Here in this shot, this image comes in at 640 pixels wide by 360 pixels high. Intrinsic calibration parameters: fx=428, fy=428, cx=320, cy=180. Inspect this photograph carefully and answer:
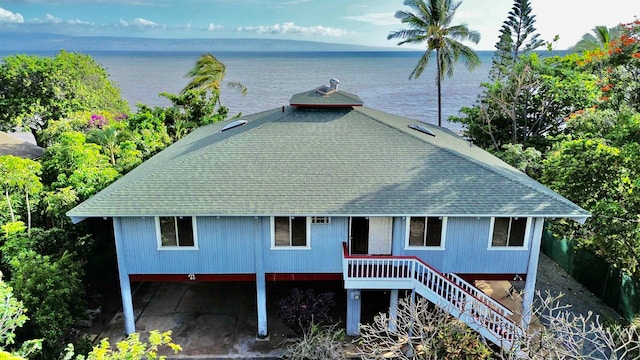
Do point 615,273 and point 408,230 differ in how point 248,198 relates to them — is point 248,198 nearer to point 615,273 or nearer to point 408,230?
point 408,230

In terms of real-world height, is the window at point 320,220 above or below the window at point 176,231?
above

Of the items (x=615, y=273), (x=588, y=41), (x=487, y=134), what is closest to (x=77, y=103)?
(x=487, y=134)

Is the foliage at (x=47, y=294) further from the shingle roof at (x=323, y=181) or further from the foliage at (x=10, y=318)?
the shingle roof at (x=323, y=181)

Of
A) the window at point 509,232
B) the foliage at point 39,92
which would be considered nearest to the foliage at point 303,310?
the window at point 509,232

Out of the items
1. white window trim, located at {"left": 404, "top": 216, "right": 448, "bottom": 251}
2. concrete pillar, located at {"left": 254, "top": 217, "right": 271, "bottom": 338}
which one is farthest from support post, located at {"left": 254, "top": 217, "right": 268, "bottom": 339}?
white window trim, located at {"left": 404, "top": 216, "right": 448, "bottom": 251}

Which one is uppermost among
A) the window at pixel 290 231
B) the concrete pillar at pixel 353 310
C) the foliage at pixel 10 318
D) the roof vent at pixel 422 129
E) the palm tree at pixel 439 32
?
the palm tree at pixel 439 32
